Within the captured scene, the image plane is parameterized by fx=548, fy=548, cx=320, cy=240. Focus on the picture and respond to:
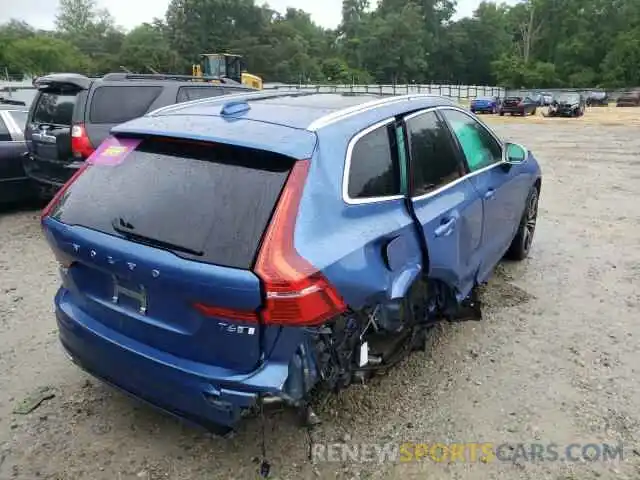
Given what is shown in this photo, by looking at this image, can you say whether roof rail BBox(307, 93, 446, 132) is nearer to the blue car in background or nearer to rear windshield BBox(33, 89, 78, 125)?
rear windshield BBox(33, 89, 78, 125)

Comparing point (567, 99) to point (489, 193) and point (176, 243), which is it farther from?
point (176, 243)

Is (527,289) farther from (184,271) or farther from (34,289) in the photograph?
(34,289)

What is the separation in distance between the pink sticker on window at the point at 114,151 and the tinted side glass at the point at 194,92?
4935mm

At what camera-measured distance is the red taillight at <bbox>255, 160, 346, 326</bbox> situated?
213cm

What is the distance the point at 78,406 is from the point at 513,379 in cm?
255

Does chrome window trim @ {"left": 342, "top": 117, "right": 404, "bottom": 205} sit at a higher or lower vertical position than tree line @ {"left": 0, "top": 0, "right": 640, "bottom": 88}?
lower

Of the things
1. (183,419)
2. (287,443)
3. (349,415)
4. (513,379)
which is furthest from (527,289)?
(183,419)

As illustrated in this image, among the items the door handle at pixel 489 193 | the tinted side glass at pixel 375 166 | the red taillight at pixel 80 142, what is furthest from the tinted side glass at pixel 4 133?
the door handle at pixel 489 193

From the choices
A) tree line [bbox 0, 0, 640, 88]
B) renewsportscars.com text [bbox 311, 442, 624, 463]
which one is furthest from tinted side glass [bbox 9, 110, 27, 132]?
tree line [bbox 0, 0, 640, 88]

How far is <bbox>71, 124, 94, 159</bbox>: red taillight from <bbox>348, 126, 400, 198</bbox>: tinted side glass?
4.50 m

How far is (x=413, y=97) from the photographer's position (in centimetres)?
344

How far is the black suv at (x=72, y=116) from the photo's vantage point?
638cm

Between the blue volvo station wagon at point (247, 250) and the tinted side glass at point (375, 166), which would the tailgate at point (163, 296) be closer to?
the blue volvo station wagon at point (247, 250)

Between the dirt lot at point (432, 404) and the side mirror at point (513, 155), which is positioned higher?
the side mirror at point (513, 155)
